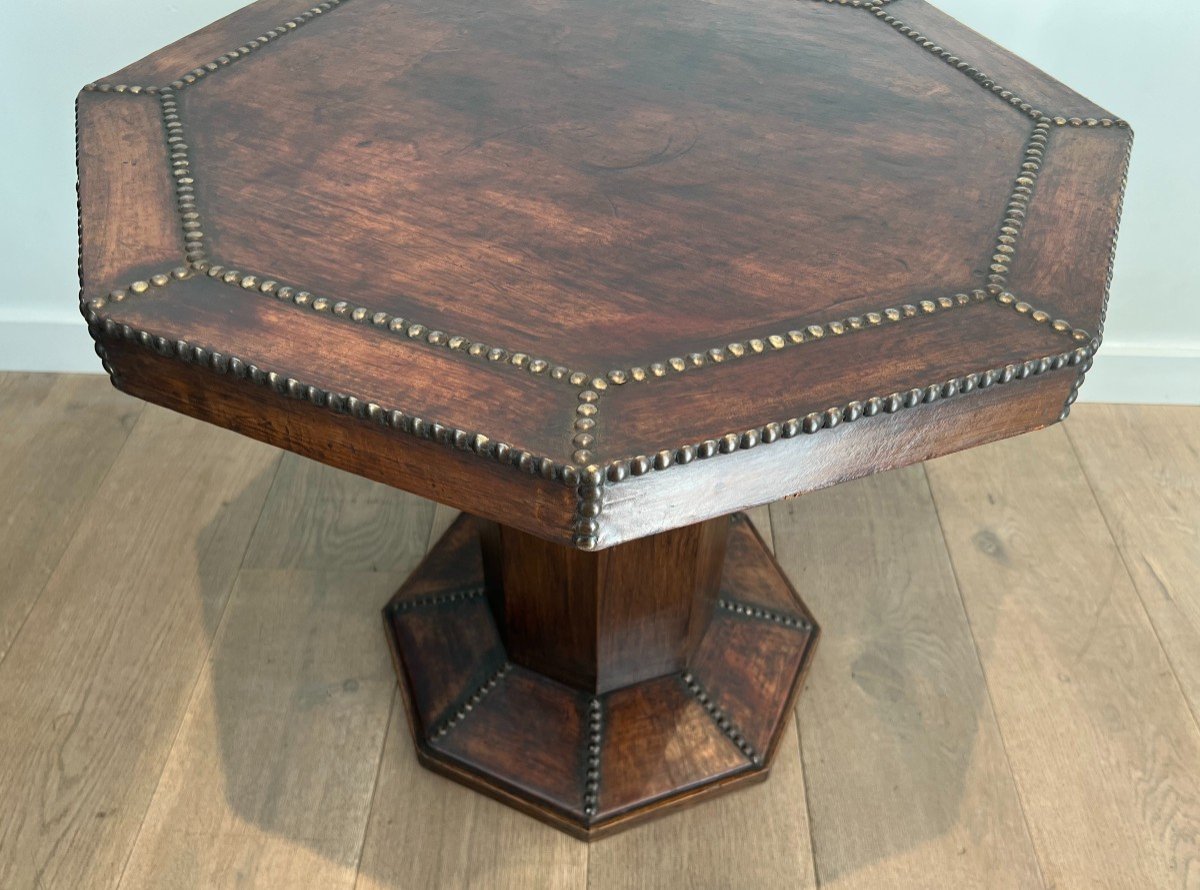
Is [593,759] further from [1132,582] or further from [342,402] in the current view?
[1132,582]

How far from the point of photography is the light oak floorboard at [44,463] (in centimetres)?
147

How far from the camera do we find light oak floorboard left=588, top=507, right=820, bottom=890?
1.17m

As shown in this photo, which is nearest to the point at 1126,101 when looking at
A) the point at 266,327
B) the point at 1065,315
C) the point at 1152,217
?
the point at 1152,217

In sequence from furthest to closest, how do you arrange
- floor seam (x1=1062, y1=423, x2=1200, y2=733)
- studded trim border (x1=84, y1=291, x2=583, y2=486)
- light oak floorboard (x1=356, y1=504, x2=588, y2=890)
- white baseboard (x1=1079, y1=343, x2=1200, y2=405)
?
white baseboard (x1=1079, y1=343, x2=1200, y2=405)
floor seam (x1=1062, y1=423, x2=1200, y2=733)
light oak floorboard (x1=356, y1=504, x2=588, y2=890)
studded trim border (x1=84, y1=291, x2=583, y2=486)

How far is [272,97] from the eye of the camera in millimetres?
1048

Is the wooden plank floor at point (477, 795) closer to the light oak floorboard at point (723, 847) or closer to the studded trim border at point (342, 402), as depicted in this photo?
the light oak floorboard at point (723, 847)

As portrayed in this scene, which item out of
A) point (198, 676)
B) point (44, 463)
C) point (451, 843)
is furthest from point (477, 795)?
point (44, 463)

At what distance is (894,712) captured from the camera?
1.33m

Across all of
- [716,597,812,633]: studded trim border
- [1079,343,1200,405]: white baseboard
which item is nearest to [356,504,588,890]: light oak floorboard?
[716,597,812,633]: studded trim border

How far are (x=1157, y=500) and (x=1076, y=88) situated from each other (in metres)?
0.61

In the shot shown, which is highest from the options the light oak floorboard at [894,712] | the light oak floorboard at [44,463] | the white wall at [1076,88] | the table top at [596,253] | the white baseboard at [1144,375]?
the table top at [596,253]

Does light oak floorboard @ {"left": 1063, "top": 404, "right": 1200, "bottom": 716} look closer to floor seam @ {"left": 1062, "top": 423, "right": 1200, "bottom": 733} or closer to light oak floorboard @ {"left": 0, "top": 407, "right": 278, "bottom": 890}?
floor seam @ {"left": 1062, "top": 423, "right": 1200, "bottom": 733}

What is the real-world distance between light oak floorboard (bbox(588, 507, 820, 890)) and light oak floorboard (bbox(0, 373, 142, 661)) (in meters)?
0.80

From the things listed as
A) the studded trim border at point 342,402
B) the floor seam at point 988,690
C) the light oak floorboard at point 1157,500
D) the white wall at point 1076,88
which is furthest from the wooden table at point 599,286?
the light oak floorboard at point 1157,500
